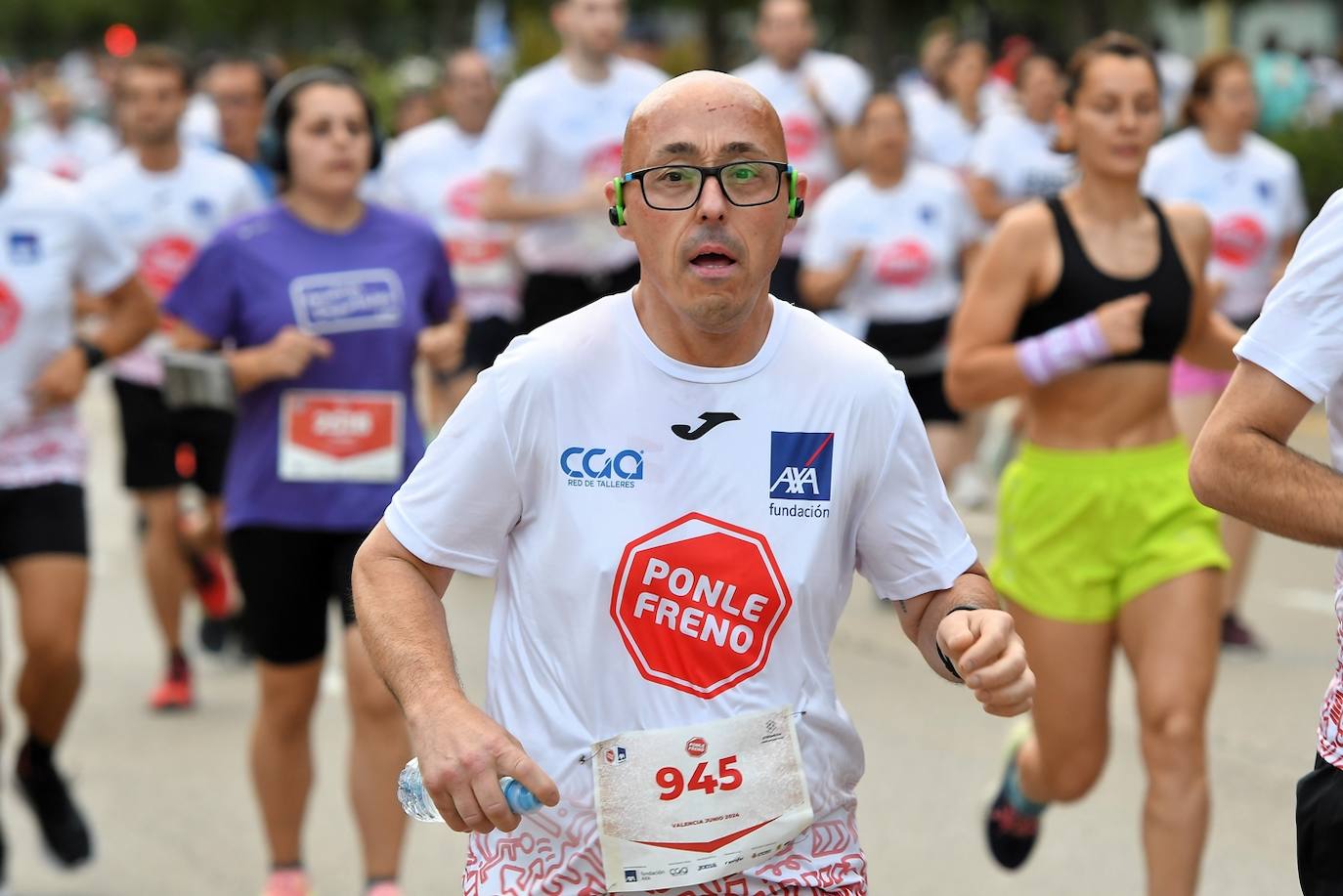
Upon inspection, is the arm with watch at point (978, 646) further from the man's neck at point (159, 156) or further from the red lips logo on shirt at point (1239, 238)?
the red lips logo on shirt at point (1239, 238)

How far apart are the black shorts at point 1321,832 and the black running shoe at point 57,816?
3914 millimetres

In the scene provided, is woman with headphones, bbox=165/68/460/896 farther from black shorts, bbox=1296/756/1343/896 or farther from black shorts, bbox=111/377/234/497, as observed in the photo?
black shorts, bbox=1296/756/1343/896

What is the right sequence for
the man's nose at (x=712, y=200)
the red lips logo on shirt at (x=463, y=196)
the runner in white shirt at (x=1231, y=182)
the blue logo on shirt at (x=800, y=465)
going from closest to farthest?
the man's nose at (x=712, y=200) → the blue logo on shirt at (x=800, y=465) → the runner in white shirt at (x=1231, y=182) → the red lips logo on shirt at (x=463, y=196)

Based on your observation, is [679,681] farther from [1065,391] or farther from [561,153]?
[561,153]

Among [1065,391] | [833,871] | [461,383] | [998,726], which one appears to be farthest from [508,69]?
[833,871]

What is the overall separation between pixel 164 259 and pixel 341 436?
320cm

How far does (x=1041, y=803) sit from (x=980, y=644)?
2.71 meters

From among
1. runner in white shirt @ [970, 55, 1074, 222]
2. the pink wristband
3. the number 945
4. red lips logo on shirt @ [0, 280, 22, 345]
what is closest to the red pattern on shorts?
the number 945

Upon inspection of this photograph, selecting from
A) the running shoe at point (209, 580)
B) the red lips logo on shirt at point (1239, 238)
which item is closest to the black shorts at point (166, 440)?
the running shoe at point (209, 580)

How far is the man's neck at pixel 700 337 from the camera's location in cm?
315

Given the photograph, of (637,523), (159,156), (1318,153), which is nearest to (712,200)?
(637,523)

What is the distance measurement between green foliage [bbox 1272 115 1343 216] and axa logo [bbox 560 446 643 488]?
13.5m

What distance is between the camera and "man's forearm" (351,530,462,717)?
2.97 metres

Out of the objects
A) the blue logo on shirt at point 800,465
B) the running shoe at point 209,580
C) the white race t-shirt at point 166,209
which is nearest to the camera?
the blue logo on shirt at point 800,465
